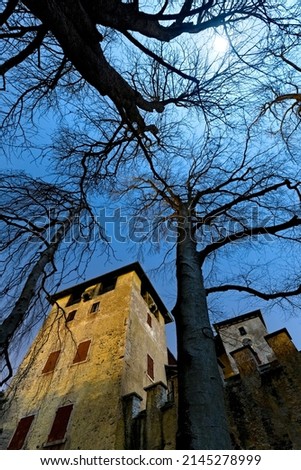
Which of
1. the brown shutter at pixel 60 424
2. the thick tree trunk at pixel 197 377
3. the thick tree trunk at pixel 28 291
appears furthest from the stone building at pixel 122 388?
the thick tree trunk at pixel 197 377

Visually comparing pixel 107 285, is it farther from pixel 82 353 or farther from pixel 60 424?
pixel 60 424

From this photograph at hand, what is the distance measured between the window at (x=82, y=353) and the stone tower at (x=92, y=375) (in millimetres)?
42

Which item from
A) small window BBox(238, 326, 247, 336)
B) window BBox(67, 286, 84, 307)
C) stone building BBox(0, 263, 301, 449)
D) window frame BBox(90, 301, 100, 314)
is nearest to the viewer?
stone building BBox(0, 263, 301, 449)

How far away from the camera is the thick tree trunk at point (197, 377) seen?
1.59m

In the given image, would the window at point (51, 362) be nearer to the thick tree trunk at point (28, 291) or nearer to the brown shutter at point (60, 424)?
the brown shutter at point (60, 424)

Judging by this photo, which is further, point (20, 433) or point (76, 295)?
point (76, 295)

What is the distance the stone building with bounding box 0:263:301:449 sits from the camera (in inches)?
261

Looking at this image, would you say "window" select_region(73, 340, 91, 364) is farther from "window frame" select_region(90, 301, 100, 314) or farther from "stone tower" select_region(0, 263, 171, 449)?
"window frame" select_region(90, 301, 100, 314)

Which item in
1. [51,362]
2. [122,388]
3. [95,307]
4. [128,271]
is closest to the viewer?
Result: [122,388]

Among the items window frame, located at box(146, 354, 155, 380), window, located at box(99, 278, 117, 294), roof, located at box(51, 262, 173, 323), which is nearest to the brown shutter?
window frame, located at box(146, 354, 155, 380)

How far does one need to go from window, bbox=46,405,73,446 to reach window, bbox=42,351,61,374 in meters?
2.33

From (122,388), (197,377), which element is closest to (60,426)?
(122,388)

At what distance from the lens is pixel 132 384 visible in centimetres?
974

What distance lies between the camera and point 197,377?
189 cm
